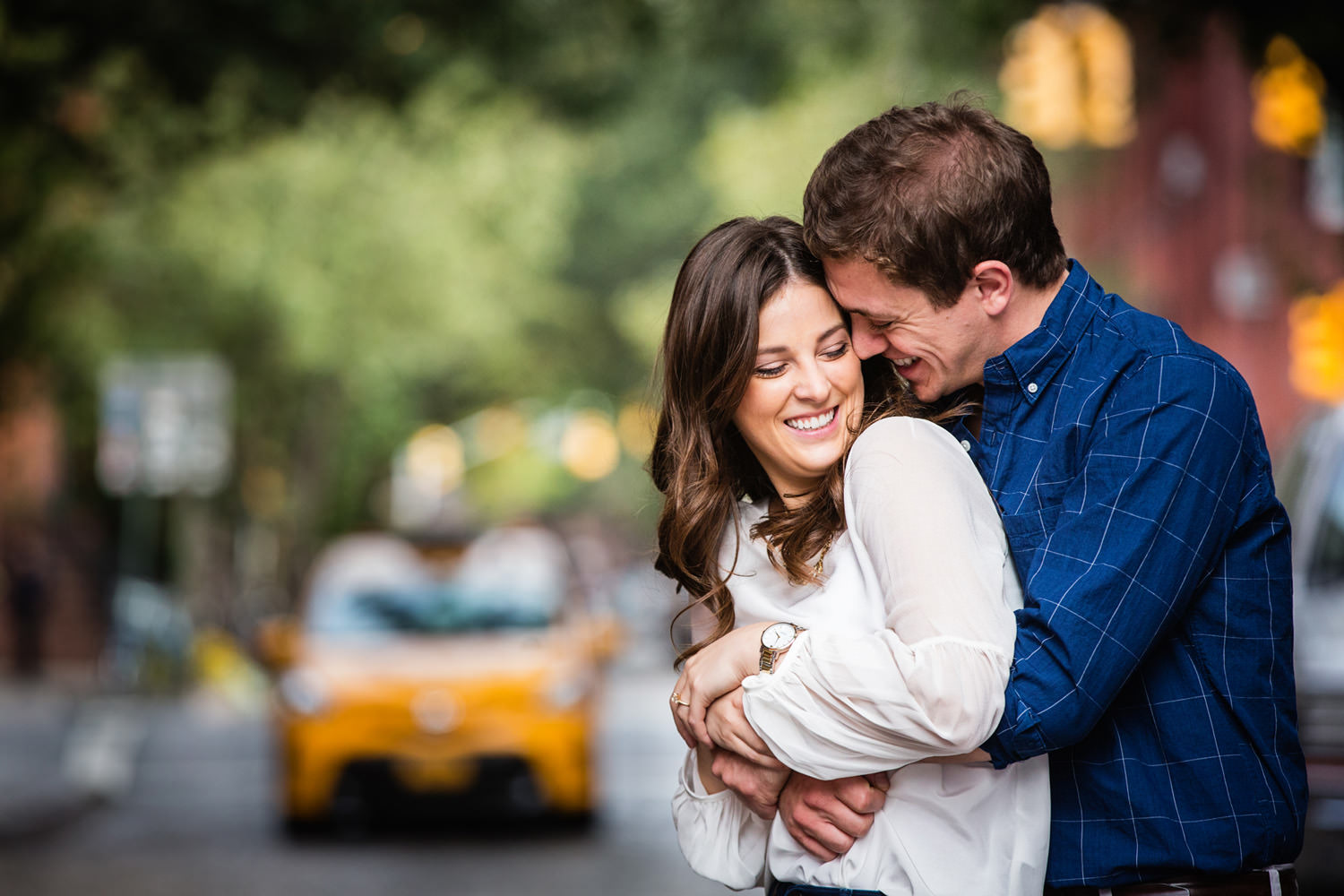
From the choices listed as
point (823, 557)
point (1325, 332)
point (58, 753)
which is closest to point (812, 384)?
point (823, 557)

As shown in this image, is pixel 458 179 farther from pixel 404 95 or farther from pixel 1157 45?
pixel 1157 45

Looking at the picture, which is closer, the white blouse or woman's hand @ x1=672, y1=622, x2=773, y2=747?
the white blouse

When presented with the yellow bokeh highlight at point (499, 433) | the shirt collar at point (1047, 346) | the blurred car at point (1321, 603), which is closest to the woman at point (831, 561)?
the shirt collar at point (1047, 346)

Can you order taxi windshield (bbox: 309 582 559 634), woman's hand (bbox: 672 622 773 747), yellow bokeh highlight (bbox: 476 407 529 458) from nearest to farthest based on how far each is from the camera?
woman's hand (bbox: 672 622 773 747) < taxi windshield (bbox: 309 582 559 634) < yellow bokeh highlight (bbox: 476 407 529 458)

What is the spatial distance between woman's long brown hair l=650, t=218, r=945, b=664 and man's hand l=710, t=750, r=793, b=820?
227 mm

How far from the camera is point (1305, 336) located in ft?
33.5

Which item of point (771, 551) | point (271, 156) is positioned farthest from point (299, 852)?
point (271, 156)

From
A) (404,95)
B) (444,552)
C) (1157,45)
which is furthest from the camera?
(444,552)

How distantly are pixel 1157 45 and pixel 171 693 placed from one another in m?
19.2

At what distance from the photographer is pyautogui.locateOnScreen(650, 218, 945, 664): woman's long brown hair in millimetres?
2605

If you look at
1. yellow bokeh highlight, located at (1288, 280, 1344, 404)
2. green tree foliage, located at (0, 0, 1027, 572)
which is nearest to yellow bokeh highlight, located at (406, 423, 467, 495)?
green tree foliage, located at (0, 0, 1027, 572)

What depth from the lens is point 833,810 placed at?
2.36 m

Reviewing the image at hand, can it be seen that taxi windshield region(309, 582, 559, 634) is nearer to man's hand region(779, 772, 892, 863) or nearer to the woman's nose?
the woman's nose

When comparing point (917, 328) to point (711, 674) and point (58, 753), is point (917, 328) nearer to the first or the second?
point (711, 674)
